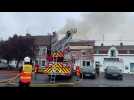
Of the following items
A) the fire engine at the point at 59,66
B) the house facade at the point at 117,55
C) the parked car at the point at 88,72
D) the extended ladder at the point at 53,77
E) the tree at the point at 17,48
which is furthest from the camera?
the tree at the point at 17,48

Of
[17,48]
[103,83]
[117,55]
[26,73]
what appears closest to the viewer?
[26,73]

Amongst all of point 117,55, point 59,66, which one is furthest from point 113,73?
point 117,55

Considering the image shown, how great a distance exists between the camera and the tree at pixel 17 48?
50.5 metres

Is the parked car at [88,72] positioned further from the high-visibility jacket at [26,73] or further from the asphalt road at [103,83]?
the high-visibility jacket at [26,73]

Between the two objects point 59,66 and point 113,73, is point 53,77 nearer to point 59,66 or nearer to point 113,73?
point 59,66

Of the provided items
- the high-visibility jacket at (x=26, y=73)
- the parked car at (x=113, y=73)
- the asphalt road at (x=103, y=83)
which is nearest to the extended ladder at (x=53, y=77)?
Answer: the asphalt road at (x=103, y=83)

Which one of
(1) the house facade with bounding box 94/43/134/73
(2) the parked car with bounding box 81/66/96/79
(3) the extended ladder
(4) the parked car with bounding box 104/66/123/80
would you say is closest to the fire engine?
(3) the extended ladder

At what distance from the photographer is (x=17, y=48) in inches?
2052

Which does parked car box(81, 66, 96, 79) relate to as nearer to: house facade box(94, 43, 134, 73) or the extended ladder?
the extended ladder

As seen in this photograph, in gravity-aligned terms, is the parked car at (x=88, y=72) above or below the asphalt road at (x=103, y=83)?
above

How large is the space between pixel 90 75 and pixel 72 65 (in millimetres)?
7162

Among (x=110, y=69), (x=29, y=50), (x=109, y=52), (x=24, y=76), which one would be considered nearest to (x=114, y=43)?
(x=109, y=52)
